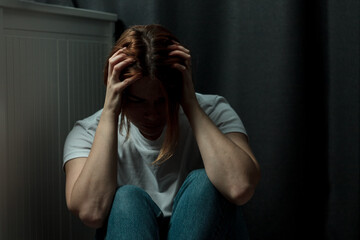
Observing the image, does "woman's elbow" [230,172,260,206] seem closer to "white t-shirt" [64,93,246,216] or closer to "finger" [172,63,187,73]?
"white t-shirt" [64,93,246,216]

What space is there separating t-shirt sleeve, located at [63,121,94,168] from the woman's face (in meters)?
0.13

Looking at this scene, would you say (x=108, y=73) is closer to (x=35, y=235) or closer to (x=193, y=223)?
(x=193, y=223)

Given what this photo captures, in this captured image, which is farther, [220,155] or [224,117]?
[224,117]

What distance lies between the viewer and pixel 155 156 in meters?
1.32

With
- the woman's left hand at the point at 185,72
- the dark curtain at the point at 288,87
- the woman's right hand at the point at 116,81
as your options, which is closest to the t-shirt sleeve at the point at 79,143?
the woman's right hand at the point at 116,81

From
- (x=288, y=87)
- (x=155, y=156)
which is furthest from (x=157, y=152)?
(x=288, y=87)

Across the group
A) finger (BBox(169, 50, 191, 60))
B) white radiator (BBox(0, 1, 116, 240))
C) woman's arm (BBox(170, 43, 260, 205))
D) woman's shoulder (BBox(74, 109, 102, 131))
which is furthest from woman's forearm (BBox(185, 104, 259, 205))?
white radiator (BBox(0, 1, 116, 240))

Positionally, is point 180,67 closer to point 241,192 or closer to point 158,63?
point 158,63

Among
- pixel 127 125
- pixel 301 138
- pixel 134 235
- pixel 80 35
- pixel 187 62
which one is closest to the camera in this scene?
pixel 134 235

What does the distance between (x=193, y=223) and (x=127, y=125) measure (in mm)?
343

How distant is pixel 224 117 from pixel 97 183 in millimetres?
363

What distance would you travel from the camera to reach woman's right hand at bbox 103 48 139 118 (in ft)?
3.83

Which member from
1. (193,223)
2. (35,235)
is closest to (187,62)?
(193,223)

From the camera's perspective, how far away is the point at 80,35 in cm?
156
